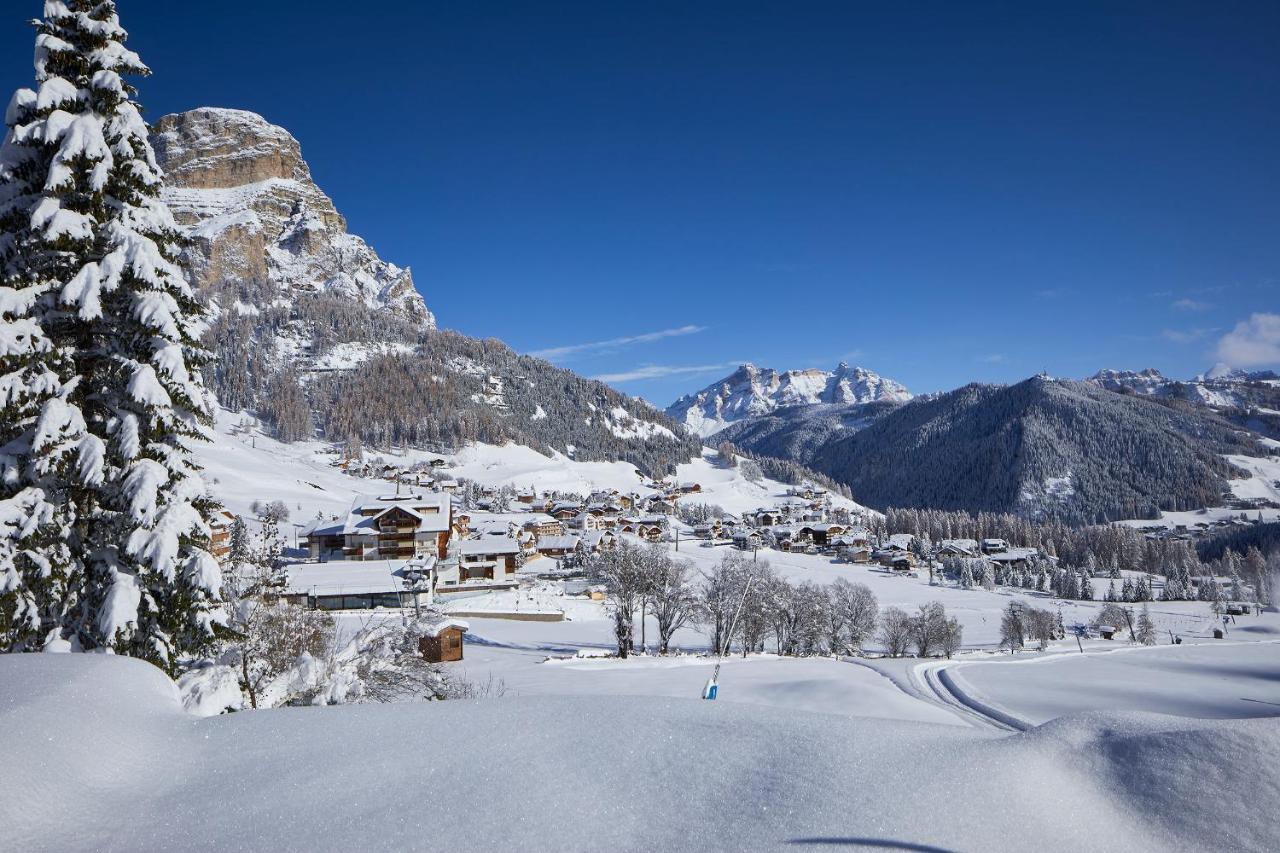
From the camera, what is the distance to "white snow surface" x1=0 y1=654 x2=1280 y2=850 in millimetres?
3449

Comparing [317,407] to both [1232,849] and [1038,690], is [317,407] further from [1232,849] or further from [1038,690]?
[1232,849]

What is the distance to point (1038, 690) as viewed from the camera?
1059 inches

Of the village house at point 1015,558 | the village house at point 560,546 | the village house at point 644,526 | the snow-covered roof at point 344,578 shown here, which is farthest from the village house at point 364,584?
the village house at point 1015,558

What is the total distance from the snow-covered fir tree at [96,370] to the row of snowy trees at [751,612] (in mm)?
25799

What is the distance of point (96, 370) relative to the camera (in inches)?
404

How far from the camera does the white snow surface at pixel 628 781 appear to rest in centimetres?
345

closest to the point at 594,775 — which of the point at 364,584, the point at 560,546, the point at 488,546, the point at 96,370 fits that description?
the point at 96,370

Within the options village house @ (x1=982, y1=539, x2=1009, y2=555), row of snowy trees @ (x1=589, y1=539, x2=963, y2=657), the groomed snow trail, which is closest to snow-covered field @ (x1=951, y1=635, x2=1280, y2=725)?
the groomed snow trail

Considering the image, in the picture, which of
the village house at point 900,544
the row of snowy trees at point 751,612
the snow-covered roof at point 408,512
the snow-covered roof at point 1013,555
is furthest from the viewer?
the snow-covered roof at point 1013,555

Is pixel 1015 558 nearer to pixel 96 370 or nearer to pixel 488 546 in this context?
pixel 488 546

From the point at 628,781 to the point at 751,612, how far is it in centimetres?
3719

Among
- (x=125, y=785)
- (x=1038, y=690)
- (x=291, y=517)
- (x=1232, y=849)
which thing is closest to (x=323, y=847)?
(x=125, y=785)

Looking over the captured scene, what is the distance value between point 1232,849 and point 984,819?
46.0 inches

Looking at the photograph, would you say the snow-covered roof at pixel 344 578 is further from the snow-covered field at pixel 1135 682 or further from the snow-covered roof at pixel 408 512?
the snow-covered field at pixel 1135 682
